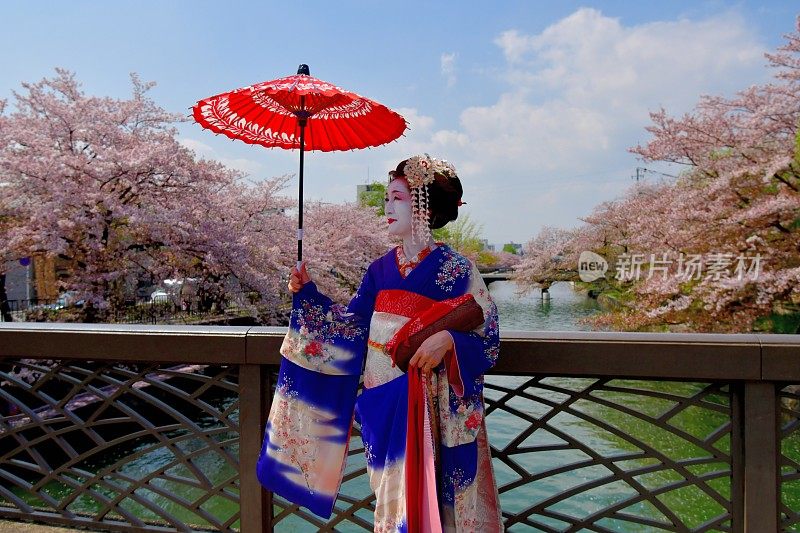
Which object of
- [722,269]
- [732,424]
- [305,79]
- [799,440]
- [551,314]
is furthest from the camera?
[551,314]

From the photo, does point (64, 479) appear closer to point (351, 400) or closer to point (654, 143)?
point (351, 400)

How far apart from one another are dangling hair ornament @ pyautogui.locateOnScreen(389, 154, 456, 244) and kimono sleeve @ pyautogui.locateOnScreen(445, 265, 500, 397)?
199 millimetres

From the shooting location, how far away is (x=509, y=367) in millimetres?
1822

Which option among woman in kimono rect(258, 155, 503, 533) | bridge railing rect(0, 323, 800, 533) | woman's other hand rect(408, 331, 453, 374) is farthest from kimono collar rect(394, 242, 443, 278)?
bridge railing rect(0, 323, 800, 533)

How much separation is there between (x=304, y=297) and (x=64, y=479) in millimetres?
1339

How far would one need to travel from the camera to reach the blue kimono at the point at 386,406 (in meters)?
1.57

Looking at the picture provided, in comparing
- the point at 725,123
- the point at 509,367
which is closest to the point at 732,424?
the point at 509,367

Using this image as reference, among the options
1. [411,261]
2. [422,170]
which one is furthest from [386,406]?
[422,170]

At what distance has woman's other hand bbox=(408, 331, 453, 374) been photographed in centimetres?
153

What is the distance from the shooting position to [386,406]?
1.65m

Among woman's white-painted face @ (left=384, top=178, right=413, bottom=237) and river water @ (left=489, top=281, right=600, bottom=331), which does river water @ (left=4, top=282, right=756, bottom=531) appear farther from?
river water @ (left=489, top=281, right=600, bottom=331)

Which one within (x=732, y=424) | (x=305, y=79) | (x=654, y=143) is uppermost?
(x=654, y=143)

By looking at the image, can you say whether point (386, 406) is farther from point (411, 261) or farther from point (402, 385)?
point (411, 261)

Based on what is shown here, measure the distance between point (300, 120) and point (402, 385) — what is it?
34.0 inches
